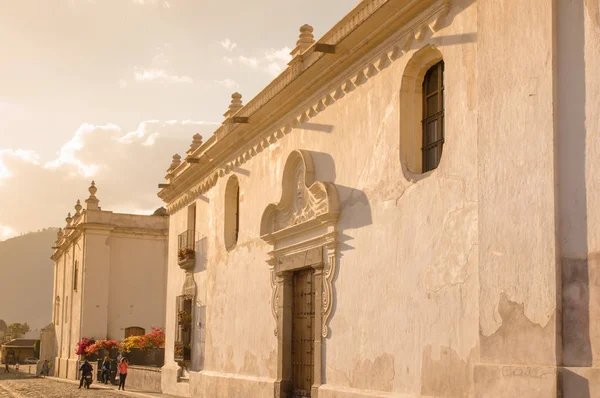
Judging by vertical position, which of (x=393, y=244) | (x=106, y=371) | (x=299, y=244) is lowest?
(x=106, y=371)

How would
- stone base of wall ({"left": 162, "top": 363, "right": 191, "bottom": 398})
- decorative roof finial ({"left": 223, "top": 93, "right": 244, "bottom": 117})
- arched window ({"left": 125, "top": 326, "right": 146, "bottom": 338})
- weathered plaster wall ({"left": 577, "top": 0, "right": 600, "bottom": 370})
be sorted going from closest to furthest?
weathered plaster wall ({"left": 577, "top": 0, "right": 600, "bottom": 370})
decorative roof finial ({"left": 223, "top": 93, "right": 244, "bottom": 117})
stone base of wall ({"left": 162, "top": 363, "right": 191, "bottom": 398})
arched window ({"left": 125, "top": 326, "right": 146, "bottom": 338})

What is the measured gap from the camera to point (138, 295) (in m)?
40.6

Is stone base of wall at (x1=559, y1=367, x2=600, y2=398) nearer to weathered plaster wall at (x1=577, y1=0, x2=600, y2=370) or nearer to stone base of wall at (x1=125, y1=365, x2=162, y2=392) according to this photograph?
weathered plaster wall at (x1=577, y1=0, x2=600, y2=370)

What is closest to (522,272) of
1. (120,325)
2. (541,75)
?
(541,75)

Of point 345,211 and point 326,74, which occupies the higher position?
point 326,74

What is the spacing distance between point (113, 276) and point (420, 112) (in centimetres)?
3046

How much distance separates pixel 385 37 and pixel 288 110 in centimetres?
411

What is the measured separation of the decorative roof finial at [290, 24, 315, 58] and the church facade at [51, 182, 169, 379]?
2561 centimetres

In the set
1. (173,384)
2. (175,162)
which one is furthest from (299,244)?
(175,162)

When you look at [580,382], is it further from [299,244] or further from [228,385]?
[228,385]

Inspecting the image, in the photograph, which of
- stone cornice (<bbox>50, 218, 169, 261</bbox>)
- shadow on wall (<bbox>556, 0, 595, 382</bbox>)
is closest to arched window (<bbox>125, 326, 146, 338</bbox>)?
stone cornice (<bbox>50, 218, 169, 261</bbox>)

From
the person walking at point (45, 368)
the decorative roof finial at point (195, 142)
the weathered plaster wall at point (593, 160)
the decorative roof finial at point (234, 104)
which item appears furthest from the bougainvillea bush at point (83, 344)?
the weathered plaster wall at point (593, 160)

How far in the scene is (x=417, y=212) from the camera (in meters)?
11.3

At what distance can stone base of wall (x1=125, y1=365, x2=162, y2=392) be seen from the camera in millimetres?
25047
